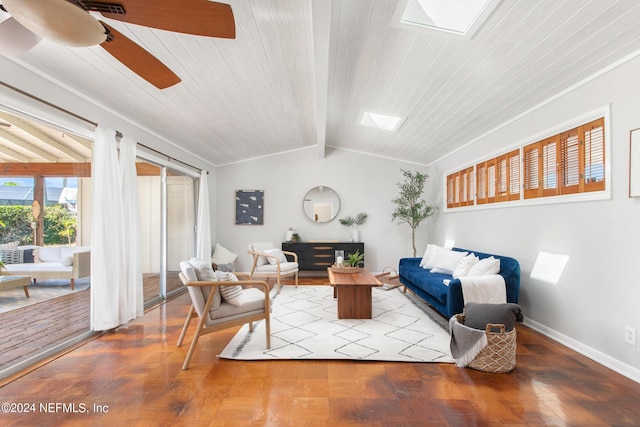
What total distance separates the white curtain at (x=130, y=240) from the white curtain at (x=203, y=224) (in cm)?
210

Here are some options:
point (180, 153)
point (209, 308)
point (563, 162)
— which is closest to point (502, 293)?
point (563, 162)

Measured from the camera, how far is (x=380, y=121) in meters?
5.19

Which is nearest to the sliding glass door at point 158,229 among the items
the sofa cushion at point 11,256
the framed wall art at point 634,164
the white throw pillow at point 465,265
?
the sofa cushion at point 11,256

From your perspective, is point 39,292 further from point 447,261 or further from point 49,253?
point 447,261

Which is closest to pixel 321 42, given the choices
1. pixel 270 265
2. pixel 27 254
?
pixel 27 254

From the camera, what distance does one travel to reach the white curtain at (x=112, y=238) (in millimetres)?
3271

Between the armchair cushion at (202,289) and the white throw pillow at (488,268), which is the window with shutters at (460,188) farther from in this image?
the armchair cushion at (202,289)

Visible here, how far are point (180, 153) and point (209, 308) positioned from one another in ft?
11.5

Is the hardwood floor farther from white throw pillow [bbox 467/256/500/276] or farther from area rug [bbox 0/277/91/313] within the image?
Answer: white throw pillow [bbox 467/256/500/276]

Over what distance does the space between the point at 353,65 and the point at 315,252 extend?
13.1 ft

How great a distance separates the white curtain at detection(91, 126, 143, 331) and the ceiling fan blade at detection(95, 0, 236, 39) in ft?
7.43

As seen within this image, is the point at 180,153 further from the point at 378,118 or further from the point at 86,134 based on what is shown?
the point at 378,118

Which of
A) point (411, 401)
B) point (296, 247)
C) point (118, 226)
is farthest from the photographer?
point (296, 247)

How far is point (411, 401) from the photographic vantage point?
2125 mm
